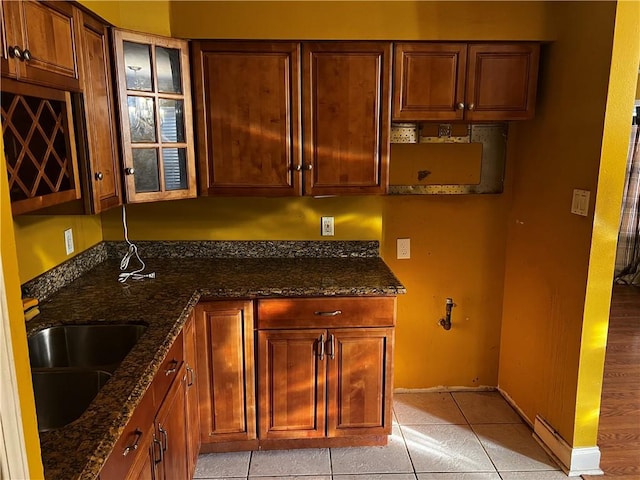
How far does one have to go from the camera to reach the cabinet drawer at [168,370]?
155 centimetres

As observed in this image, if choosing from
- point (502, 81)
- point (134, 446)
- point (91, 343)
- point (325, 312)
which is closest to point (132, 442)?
point (134, 446)

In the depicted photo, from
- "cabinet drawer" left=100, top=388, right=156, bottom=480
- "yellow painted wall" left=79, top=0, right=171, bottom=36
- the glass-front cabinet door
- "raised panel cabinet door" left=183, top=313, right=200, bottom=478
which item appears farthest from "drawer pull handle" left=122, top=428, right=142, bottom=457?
"yellow painted wall" left=79, top=0, right=171, bottom=36

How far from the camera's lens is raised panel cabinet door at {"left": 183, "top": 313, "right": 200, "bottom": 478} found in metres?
2.01

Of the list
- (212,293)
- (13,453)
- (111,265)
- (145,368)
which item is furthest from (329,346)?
(13,453)

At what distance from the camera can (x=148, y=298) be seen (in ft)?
6.73

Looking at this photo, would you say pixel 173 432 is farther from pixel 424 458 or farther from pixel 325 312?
pixel 424 458

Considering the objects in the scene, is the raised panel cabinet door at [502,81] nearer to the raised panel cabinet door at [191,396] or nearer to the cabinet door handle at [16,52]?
Result: the raised panel cabinet door at [191,396]

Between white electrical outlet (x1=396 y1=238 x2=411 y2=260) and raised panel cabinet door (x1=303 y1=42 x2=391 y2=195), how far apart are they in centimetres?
54

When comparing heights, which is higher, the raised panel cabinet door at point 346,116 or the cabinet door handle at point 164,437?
the raised panel cabinet door at point 346,116

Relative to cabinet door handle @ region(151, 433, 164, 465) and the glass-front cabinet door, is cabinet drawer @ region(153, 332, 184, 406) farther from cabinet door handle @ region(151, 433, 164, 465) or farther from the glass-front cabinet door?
the glass-front cabinet door

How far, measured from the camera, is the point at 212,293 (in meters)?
2.16

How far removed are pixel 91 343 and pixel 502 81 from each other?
2.15 meters

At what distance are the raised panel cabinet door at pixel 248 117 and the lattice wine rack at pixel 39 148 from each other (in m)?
0.72

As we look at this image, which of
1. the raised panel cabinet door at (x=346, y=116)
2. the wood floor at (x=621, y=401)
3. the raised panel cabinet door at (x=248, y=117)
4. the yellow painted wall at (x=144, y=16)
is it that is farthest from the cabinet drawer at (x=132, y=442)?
the wood floor at (x=621, y=401)
